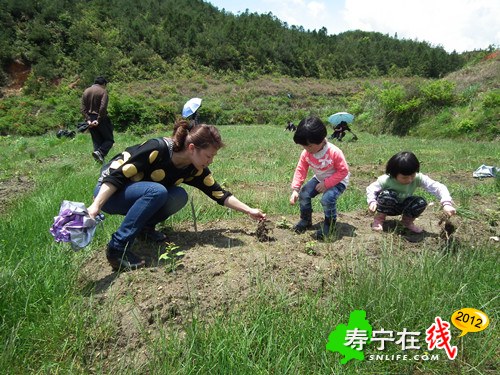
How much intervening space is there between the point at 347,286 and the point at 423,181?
174cm

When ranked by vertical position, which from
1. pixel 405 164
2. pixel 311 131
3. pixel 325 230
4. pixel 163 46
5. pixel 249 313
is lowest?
pixel 249 313

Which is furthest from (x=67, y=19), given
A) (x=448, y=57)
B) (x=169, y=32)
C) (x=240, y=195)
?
(x=448, y=57)

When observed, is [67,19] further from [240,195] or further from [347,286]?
[347,286]

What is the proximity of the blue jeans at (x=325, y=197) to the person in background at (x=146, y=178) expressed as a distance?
608 mm

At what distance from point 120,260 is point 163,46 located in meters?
51.2

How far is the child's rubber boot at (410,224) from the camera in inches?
138

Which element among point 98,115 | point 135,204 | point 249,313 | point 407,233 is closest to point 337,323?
point 249,313

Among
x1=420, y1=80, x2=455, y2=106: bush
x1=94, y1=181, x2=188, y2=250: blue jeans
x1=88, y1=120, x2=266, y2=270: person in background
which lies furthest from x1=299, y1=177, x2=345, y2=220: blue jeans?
x1=420, y1=80, x2=455, y2=106: bush

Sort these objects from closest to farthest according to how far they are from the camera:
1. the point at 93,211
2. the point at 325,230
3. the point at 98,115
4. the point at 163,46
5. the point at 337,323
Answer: the point at 337,323 → the point at 93,211 → the point at 325,230 → the point at 98,115 → the point at 163,46

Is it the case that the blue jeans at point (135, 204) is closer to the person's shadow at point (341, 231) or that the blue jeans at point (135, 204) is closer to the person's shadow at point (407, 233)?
the person's shadow at point (341, 231)

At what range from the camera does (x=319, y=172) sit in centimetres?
355

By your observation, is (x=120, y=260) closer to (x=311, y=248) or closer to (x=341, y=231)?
(x=311, y=248)

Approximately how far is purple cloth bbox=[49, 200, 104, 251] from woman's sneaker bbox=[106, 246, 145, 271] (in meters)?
0.26

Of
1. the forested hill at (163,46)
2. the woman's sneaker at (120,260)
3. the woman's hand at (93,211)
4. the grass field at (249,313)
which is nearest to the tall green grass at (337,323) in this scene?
the grass field at (249,313)
